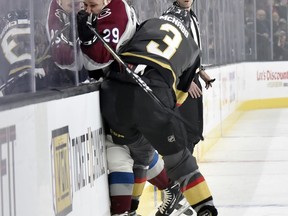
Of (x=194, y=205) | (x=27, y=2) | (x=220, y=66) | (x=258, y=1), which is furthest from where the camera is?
(x=258, y=1)

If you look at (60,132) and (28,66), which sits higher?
(28,66)

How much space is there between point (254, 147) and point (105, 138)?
5.78 m

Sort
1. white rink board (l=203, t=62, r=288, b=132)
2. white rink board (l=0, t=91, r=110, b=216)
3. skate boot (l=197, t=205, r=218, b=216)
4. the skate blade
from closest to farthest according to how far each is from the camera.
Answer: white rink board (l=0, t=91, r=110, b=216) → skate boot (l=197, t=205, r=218, b=216) → the skate blade → white rink board (l=203, t=62, r=288, b=132)

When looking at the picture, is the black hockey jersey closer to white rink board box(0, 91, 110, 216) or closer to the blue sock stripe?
white rink board box(0, 91, 110, 216)

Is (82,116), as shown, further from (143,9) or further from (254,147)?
(254,147)

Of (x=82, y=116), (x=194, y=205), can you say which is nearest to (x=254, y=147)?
(x=194, y=205)

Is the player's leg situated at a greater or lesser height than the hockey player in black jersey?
lesser

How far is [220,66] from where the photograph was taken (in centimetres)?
1124

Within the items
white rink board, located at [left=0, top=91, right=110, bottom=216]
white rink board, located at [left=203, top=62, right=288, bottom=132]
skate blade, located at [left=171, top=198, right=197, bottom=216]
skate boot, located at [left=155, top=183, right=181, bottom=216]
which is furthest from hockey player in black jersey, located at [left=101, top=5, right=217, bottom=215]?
white rink board, located at [left=203, top=62, right=288, bottom=132]

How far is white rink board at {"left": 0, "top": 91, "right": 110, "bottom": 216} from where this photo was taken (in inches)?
117

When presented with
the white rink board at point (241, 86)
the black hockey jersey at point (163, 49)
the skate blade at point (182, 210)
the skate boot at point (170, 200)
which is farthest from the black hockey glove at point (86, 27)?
the white rink board at point (241, 86)

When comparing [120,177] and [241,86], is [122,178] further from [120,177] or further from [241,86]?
[241,86]

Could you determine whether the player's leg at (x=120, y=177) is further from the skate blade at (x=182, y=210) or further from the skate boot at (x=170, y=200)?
the skate blade at (x=182, y=210)

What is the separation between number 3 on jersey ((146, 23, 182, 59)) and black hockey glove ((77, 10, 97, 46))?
254 mm
